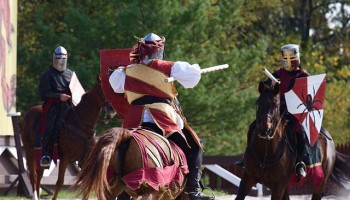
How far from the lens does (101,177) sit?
9.04m

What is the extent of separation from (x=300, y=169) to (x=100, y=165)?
5.36m

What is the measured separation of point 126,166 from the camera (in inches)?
370

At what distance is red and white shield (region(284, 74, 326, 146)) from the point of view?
14328 mm

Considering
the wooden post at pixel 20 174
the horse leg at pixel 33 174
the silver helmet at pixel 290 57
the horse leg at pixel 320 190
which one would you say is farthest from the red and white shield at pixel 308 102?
the wooden post at pixel 20 174

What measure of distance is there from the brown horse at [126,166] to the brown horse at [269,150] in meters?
3.51

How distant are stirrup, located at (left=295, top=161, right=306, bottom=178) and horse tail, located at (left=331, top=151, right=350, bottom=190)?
2.24 meters

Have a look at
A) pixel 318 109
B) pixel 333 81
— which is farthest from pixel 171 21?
pixel 333 81

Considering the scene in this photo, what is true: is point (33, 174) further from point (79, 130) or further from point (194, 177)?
point (194, 177)

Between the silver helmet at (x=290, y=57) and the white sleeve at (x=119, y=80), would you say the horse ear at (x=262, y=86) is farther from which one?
the white sleeve at (x=119, y=80)

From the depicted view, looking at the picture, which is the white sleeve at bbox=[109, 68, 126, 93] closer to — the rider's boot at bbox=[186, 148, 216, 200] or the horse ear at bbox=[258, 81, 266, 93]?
→ the rider's boot at bbox=[186, 148, 216, 200]

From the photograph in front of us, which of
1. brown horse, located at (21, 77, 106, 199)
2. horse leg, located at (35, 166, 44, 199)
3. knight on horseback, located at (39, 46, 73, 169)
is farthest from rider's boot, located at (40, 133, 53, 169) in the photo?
horse leg, located at (35, 166, 44, 199)

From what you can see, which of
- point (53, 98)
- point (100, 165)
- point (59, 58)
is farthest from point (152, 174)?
point (59, 58)

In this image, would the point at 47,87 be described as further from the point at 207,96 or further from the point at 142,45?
the point at 207,96

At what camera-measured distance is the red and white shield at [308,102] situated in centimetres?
1433
